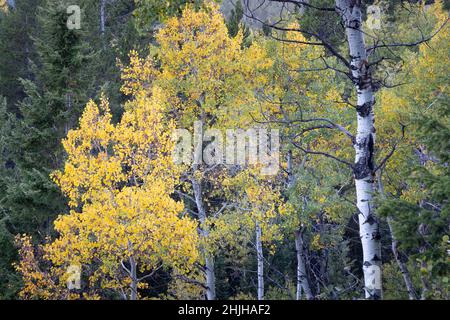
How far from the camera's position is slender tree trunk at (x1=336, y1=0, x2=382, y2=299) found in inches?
223

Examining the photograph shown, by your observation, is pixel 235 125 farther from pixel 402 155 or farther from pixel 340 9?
pixel 340 9

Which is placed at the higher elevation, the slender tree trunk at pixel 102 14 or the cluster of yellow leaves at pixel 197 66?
the slender tree trunk at pixel 102 14

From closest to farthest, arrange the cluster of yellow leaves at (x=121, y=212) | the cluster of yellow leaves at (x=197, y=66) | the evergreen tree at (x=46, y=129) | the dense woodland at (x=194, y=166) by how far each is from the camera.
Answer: the cluster of yellow leaves at (x=121, y=212) → the dense woodland at (x=194, y=166) → the cluster of yellow leaves at (x=197, y=66) → the evergreen tree at (x=46, y=129)

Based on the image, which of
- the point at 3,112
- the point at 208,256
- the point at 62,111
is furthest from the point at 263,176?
the point at 3,112

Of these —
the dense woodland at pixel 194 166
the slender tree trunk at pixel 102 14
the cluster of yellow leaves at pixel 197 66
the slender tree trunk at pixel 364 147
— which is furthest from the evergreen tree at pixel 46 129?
the slender tree trunk at pixel 102 14

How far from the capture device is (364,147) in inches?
223

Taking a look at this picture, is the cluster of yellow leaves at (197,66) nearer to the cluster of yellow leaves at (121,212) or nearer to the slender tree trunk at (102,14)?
the cluster of yellow leaves at (121,212)

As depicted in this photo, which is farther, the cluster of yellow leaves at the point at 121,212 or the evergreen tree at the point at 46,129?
the evergreen tree at the point at 46,129

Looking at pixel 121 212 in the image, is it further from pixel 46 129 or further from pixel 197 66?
pixel 46 129

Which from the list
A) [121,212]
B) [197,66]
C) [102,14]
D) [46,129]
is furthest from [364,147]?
[102,14]

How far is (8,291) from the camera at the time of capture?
53.8ft

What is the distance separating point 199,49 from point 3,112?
13061mm

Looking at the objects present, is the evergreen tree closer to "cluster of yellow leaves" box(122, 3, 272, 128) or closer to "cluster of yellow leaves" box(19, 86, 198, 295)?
"cluster of yellow leaves" box(122, 3, 272, 128)

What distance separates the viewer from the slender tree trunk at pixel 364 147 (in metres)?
5.65
